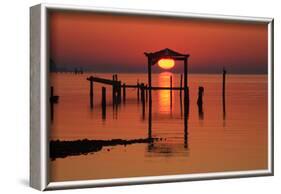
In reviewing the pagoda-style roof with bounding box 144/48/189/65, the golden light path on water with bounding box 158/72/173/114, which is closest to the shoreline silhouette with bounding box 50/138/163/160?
the golden light path on water with bounding box 158/72/173/114

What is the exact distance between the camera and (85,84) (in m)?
8.12

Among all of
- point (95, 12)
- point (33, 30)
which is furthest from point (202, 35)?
point (33, 30)

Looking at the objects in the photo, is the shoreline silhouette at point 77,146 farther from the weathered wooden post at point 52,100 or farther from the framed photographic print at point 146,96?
the weathered wooden post at point 52,100

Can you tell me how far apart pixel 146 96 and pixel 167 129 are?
0.45 metres

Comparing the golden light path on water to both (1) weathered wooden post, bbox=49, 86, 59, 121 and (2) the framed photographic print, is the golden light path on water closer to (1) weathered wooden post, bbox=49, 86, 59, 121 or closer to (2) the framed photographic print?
(2) the framed photographic print

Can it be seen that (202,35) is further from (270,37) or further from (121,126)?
(121,126)

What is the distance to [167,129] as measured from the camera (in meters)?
8.50

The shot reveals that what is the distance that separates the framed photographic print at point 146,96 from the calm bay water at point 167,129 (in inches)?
0.4

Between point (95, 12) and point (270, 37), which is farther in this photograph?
point (270, 37)

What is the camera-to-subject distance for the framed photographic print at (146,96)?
7.88 metres

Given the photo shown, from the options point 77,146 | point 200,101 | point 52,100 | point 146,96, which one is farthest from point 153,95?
point 52,100

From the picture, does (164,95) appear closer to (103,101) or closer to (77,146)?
(103,101)

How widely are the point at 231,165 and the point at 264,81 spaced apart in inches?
42.9

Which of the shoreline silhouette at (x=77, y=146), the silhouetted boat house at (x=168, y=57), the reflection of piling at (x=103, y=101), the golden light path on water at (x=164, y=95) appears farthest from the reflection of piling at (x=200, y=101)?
the reflection of piling at (x=103, y=101)
